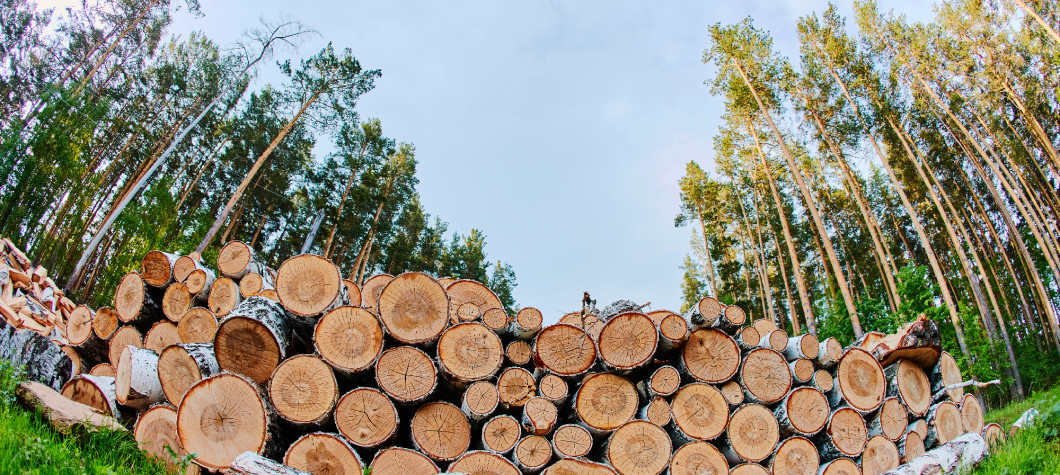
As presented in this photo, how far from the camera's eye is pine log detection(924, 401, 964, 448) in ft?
14.2

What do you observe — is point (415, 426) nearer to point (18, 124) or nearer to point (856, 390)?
point (856, 390)

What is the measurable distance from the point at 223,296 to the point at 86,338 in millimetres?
2235

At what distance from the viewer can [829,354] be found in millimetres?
4555

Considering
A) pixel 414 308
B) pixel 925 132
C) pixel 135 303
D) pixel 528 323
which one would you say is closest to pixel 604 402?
pixel 528 323

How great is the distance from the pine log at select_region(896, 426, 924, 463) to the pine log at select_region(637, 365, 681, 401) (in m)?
2.31

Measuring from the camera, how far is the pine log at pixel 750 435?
3.73 meters

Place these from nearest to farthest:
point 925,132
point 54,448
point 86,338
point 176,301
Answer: point 54,448
point 176,301
point 86,338
point 925,132

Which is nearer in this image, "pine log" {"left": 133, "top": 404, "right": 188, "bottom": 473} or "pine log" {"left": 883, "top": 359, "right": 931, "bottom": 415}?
"pine log" {"left": 133, "top": 404, "right": 188, "bottom": 473}

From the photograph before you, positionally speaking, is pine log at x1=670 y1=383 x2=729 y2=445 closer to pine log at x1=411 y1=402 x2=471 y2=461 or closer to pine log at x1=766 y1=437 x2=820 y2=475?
pine log at x1=766 y1=437 x2=820 y2=475

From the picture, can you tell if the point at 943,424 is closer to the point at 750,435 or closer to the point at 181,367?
the point at 750,435

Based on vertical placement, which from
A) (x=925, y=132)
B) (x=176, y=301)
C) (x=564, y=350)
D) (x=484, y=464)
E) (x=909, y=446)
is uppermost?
(x=925, y=132)

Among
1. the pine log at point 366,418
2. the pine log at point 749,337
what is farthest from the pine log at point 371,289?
the pine log at point 749,337

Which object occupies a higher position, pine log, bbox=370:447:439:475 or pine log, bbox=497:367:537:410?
pine log, bbox=497:367:537:410

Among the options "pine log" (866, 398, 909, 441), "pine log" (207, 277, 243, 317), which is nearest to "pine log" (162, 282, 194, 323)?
"pine log" (207, 277, 243, 317)
